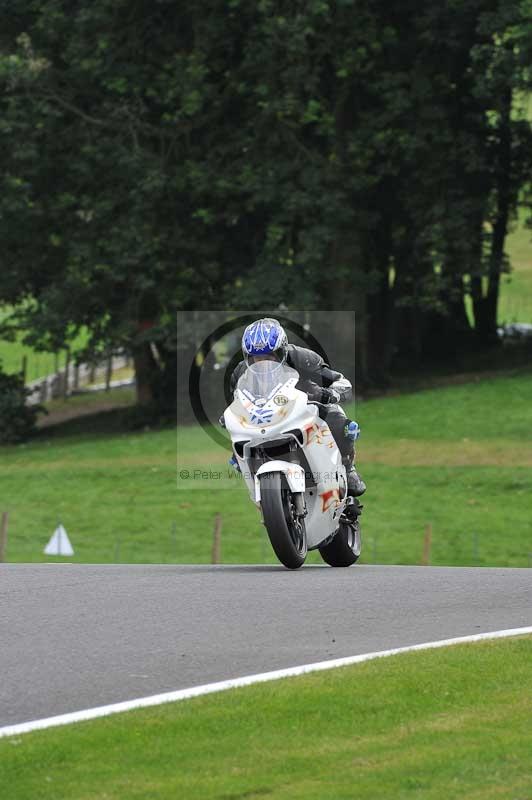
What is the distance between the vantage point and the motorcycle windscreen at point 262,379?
13477mm

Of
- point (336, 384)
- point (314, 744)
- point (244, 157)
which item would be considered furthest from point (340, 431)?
point (244, 157)

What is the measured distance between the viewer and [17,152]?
44500mm

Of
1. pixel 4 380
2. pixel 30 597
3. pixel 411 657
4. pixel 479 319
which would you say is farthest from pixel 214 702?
pixel 479 319

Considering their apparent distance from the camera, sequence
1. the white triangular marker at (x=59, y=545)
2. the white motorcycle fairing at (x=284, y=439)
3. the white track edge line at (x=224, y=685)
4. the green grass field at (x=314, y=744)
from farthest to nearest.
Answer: the white triangular marker at (x=59, y=545), the white motorcycle fairing at (x=284, y=439), the white track edge line at (x=224, y=685), the green grass field at (x=314, y=744)

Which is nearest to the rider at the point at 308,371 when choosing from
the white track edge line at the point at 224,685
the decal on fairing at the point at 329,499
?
the decal on fairing at the point at 329,499

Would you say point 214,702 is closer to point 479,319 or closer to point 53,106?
point 53,106

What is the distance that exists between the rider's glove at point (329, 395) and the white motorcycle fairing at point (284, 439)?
214 mm

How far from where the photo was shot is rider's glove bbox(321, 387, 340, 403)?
13.9 m

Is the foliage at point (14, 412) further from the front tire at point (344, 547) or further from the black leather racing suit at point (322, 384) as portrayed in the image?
the black leather racing suit at point (322, 384)

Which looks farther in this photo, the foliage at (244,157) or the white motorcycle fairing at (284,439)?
the foliage at (244,157)

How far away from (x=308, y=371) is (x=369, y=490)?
23073 millimetres

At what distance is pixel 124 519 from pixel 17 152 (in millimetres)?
13005

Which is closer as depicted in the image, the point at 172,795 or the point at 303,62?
the point at 172,795

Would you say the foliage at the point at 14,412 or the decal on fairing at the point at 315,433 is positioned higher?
the decal on fairing at the point at 315,433
